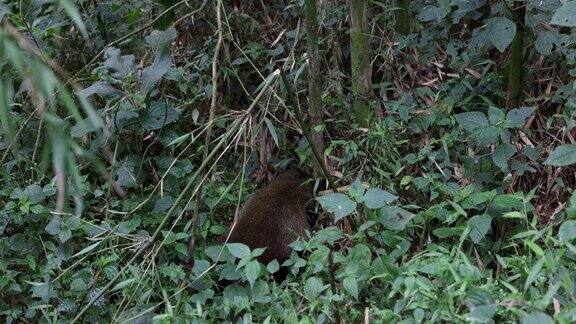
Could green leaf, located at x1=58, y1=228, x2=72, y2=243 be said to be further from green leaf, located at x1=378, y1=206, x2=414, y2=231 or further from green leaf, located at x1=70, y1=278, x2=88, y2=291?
green leaf, located at x1=378, y1=206, x2=414, y2=231

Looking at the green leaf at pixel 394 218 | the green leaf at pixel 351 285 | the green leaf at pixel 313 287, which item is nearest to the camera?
the green leaf at pixel 351 285

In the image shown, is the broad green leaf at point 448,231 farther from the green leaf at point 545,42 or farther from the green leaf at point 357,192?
the green leaf at point 545,42

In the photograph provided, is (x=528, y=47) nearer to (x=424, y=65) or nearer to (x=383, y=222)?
(x=424, y=65)

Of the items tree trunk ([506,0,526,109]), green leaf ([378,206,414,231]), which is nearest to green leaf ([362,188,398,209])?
green leaf ([378,206,414,231])

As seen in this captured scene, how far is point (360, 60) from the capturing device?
13.5 feet

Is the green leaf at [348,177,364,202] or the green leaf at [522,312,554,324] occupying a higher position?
the green leaf at [522,312,554,324]

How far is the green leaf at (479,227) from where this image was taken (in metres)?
3.12

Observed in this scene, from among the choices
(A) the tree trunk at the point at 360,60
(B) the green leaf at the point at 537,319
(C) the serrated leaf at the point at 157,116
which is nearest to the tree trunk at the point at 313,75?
(A) the tree trunk at the point at 360,60

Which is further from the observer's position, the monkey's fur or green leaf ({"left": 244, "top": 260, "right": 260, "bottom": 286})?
the monkey's fur

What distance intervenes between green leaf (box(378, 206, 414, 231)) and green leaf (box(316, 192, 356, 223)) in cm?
24

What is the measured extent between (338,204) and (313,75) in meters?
1.08

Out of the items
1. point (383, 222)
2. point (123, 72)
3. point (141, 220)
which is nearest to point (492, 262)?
point (383, 222)

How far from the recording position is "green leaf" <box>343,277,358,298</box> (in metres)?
2.87

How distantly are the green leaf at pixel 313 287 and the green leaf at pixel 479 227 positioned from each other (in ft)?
2.21
